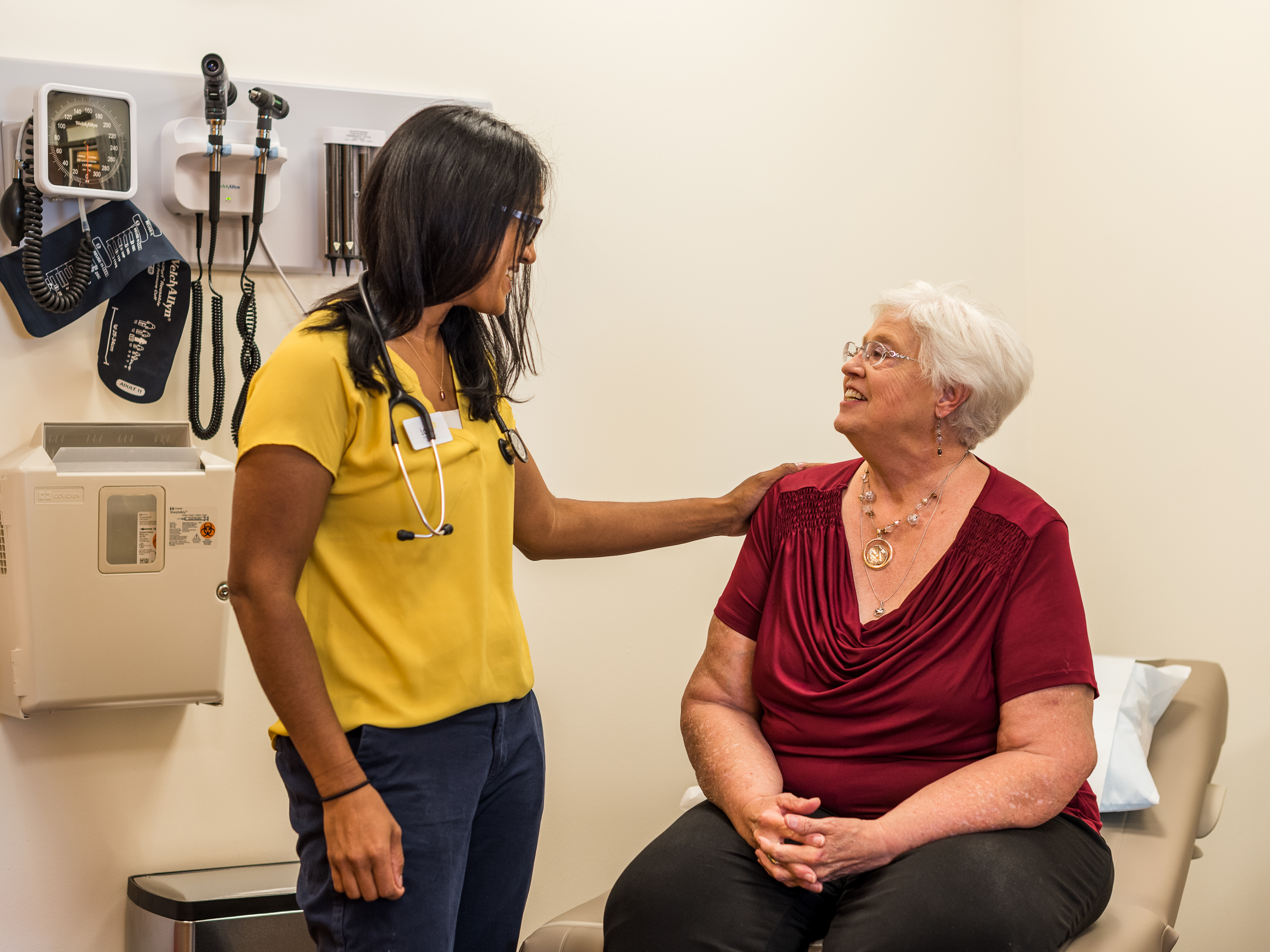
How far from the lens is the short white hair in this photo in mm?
1644

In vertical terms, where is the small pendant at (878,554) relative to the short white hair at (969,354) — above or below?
below

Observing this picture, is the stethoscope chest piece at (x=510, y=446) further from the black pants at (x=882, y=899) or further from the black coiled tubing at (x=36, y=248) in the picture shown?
the black coiled tubing at (x=36, y=248)

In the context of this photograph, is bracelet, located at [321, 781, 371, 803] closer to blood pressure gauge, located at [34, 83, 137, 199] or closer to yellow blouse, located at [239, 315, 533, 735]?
yellow blouse, located at [239, 315, 533, 735]

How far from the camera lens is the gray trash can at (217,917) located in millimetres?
1804

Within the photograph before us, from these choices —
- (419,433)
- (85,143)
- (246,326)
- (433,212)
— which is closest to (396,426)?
(419,433)

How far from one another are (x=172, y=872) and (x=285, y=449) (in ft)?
4.22

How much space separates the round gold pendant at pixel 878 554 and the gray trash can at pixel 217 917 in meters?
1.10

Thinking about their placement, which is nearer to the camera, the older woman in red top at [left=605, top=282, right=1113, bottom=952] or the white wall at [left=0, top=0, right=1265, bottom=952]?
the older woman in red top at [left=605, top=282, right=1113, bottom=952]

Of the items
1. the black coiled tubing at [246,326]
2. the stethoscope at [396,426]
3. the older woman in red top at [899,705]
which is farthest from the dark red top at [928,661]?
the black coiled tubing at [246,326]

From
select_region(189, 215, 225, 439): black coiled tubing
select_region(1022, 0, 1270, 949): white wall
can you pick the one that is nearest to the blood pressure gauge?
select_region(189, 215, 225, 439): black coiled tubing

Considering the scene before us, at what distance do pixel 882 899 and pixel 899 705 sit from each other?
27 cm

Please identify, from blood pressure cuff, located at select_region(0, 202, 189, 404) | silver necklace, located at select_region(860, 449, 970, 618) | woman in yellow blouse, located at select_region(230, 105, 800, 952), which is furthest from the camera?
blood pressure cuff, located at select_region(0, 202, 189, 404)

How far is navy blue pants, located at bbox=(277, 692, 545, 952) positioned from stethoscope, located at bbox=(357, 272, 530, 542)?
0.69 ft

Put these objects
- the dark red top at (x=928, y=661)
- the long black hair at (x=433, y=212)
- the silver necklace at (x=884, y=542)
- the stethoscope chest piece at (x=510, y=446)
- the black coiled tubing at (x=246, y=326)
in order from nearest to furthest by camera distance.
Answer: the long black hair at (x=433, y=212)
the stethoscope chest piece at (x=510, y=446)
the dark red top at (x=928, y=661)
the silver necklace at (x=884, y=542)
the black coiled tubing at (x=246, y=326)
